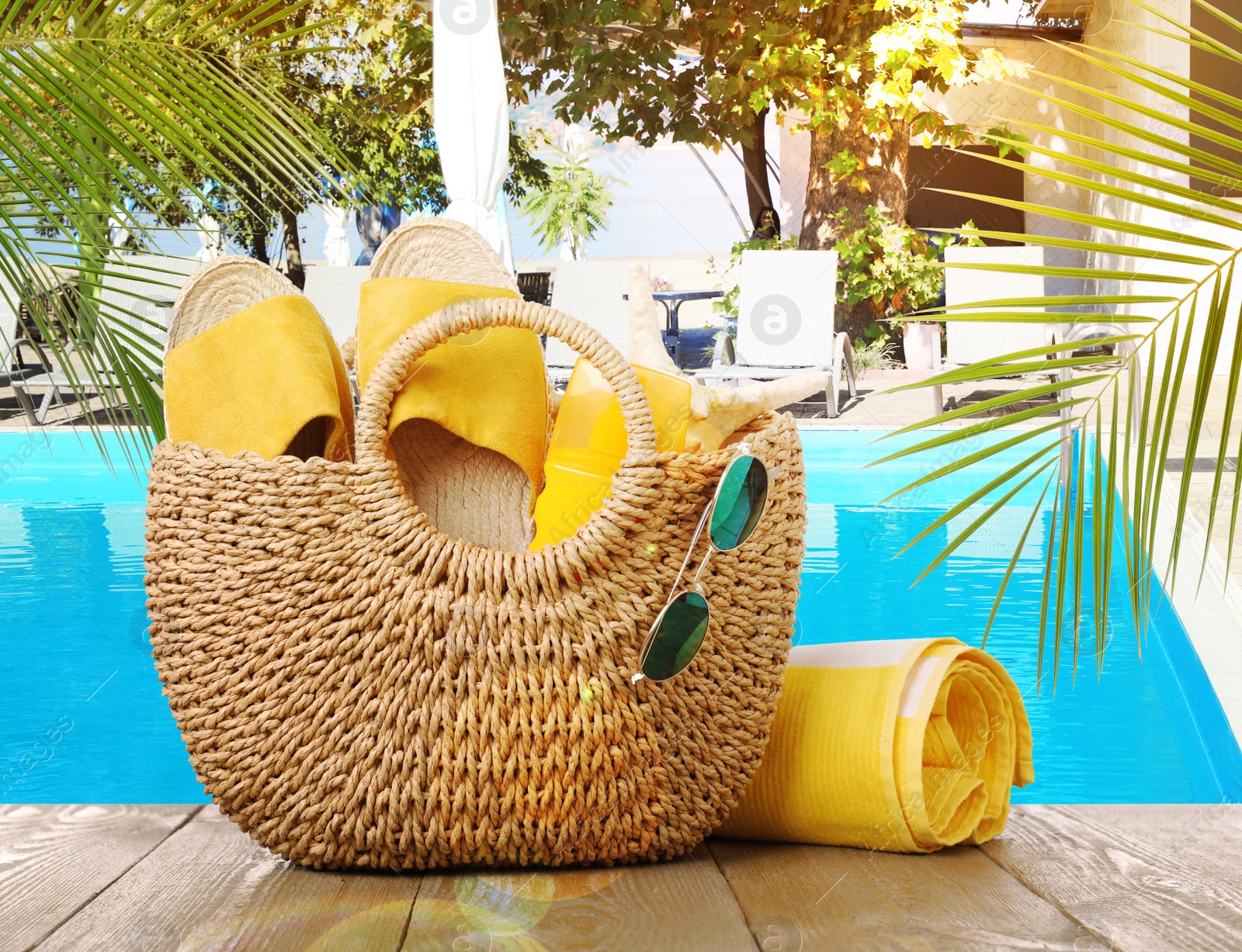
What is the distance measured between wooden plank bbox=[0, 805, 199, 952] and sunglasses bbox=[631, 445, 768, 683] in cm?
42

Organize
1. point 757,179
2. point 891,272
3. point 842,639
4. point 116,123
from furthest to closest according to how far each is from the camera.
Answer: point 757,179 < point 891,272 < point 842,639 < point 116,123

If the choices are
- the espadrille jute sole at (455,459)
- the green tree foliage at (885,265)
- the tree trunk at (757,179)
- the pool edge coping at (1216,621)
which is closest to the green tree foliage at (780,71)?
the green tree foliage at (885,265)

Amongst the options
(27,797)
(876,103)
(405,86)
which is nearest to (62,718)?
(27,797)

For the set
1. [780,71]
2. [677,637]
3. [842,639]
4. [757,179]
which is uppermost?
[780,71]

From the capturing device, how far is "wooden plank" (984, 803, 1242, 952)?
64cm

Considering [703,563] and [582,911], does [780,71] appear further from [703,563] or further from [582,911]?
[582,911]

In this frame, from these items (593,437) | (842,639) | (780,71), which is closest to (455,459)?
(593,437)

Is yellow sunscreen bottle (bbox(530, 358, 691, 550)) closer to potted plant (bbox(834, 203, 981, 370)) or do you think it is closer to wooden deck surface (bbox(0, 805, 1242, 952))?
wooden deck surface (bbox(0, 805, 1242, 952))

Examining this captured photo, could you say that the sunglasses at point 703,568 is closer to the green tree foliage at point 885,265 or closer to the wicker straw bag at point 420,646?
the wicker straw bag at point 420,646

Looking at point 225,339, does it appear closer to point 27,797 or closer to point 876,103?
point 27,797

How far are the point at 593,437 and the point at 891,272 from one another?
620 cm

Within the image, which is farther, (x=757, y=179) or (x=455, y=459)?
(x=757, y=179)

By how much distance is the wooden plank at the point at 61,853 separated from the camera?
681 mm

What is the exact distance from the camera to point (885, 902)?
0.68 metres
